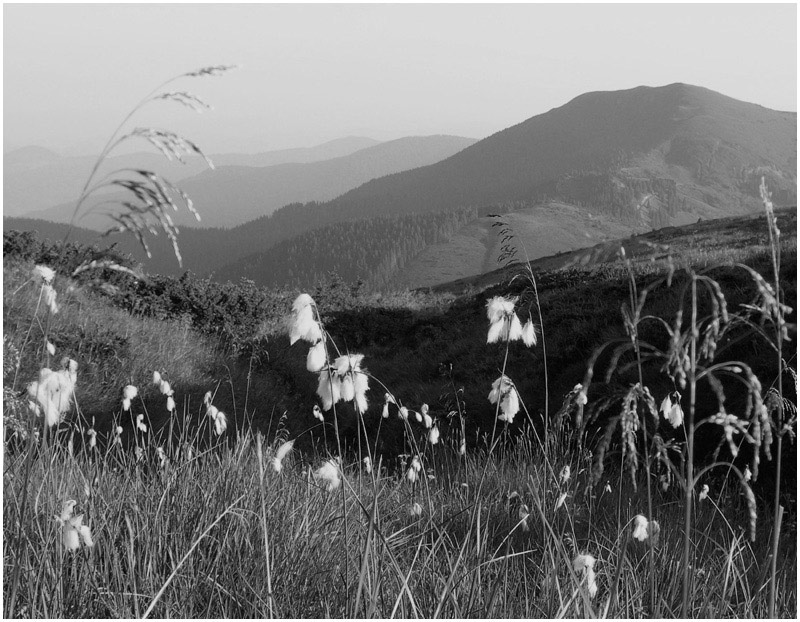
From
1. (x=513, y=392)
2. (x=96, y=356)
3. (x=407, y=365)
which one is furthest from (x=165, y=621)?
(x=407, y=365)

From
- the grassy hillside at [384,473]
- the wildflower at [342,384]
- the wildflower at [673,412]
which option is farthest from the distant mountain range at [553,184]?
the wildflower at [342,384]

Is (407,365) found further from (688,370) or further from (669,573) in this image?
(688,370)

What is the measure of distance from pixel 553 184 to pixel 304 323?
138387 mm

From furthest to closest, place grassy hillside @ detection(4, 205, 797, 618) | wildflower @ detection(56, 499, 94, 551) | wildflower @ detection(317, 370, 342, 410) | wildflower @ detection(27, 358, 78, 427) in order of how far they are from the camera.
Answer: grassy hillside @ detection(4, 205, 797, 618), wildflower @ detection(27, 358, 78, 427), wildflower @ detection(317, 370, 342, 410), wildflower @ detection(56, 499, 94, 551)

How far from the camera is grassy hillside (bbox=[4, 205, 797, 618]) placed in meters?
2.29

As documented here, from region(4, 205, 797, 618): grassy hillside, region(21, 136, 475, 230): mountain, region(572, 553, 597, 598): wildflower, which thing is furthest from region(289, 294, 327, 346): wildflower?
region(21, 136, 475, 230): mountain

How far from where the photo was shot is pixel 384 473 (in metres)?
5.75

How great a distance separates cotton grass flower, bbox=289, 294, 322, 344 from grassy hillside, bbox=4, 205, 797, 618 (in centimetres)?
29

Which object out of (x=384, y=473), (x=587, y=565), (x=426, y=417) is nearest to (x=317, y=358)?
(x=587, y=565)

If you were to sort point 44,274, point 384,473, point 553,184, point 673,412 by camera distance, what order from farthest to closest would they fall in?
1. point 553,184
2. point 384,473
3. point 673,412
4. point 44,274

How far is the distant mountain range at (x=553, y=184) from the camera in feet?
235

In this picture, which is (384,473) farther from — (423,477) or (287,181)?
(287,181)

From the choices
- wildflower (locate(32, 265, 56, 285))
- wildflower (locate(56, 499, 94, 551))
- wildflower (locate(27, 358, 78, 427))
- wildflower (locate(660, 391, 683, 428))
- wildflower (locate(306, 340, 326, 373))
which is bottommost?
wildflower (locate(56, 499, 94, 551))

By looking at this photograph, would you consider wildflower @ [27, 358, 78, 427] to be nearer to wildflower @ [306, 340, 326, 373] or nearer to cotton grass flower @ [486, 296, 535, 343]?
wildflower @ [306, 340, 326, 373]
